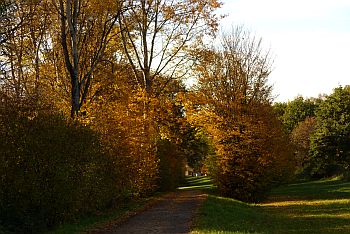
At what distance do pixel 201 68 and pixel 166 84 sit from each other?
2.55 metres

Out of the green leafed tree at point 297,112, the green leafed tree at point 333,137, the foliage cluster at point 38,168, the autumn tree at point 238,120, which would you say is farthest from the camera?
the green leafed tree at point 297,112

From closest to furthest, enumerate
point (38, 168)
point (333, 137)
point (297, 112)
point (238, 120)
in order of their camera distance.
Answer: point (38, 168)
point (238, 120)
point (333, 137)
point (297, 112)

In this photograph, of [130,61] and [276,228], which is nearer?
[276,228]

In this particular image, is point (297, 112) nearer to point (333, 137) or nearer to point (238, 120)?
point (333, 137)

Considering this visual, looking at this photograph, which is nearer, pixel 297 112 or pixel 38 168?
pixel 38 168

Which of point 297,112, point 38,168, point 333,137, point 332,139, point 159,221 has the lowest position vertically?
point 159,221

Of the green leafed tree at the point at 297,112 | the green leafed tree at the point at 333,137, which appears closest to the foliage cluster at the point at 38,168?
the green leafed tree at the point at 333,137

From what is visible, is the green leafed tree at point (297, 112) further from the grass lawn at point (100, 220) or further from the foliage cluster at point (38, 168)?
the foliage cluster at point (38, 168)

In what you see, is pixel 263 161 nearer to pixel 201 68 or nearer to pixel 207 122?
pixel 207 122

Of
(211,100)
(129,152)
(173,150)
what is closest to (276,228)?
(129,152)

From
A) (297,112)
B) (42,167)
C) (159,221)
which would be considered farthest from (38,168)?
(297,112)

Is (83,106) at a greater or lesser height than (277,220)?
greater

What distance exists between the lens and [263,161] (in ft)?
98.7

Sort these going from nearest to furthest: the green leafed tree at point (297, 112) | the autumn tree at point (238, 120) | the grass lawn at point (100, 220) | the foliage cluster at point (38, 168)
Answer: the grass lawn at point (100, 220) → the foliage cluster at point (38, 168) → the autumn tree at point (238, 120) → the green leafed tree at point (297, 112)
